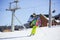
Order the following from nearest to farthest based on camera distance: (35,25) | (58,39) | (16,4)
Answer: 1. (58,39)
2. (35,25)
3. (16,4)

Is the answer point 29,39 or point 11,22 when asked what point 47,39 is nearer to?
point 29,39

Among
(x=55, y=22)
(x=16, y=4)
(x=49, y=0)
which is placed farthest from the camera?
(x=55, y=22)

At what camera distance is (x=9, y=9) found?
102 ft

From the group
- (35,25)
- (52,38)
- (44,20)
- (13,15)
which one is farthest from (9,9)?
(52,38)

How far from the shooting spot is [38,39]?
9.29 meters

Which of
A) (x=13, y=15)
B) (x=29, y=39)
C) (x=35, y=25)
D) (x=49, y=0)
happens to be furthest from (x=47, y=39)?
(x=13, y=15)

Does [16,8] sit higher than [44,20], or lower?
higher

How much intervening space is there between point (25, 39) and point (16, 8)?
66.1 feet

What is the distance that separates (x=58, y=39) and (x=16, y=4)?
20930 mm

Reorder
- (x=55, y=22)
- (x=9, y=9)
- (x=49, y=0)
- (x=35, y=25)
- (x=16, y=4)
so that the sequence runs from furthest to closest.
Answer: (x=55, y=22)
(x=9, y=9)
(x=16, y=4)
(x=49, y=0)
(x=35, y=25)

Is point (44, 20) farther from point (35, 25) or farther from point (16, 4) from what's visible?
point (35, 25)

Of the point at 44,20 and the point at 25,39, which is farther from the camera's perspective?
the point at 44,20

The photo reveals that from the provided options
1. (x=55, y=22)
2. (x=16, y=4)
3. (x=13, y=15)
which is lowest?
(x=55, y=22)

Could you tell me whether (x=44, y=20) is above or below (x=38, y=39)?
below
